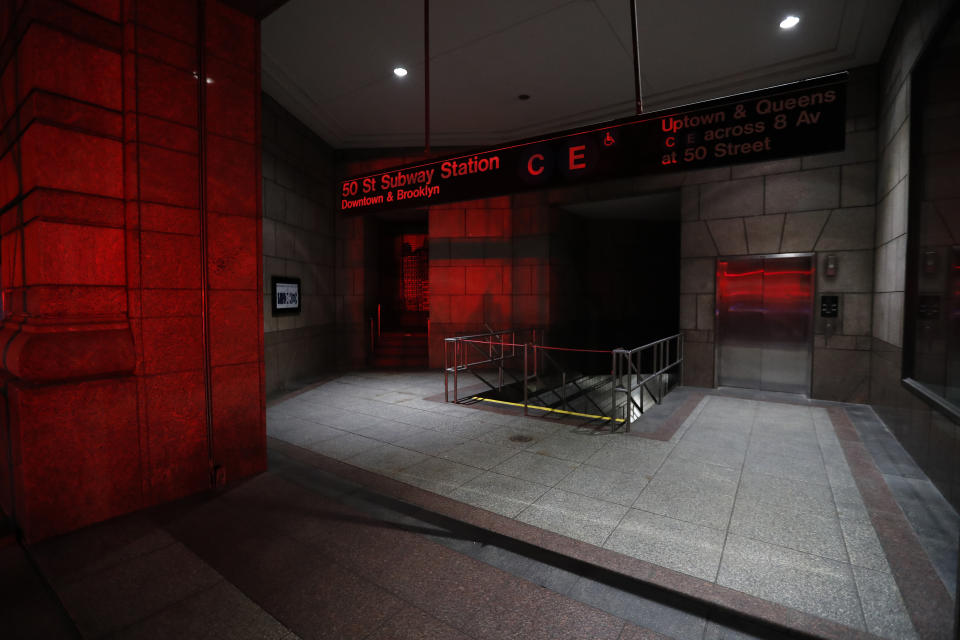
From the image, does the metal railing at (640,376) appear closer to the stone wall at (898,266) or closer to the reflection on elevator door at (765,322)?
the reflection on elevator door at (765,322)

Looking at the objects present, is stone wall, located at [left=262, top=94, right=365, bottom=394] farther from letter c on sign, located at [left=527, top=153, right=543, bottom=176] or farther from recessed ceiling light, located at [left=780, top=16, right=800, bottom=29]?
recessed ceiling light, located at [left=780, top=16, right=800, bottom=29]

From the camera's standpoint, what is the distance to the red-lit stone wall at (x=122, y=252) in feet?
11.2

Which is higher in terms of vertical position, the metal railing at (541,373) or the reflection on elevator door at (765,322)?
the reflection on elevator door at (765,322)

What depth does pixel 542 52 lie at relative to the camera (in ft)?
23.4

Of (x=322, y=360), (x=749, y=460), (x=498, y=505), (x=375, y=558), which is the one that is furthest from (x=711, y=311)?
(x=322, y=360)

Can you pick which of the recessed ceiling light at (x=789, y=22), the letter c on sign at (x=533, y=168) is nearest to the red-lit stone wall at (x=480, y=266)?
the recessed ceiling light at (x=789, y=22)

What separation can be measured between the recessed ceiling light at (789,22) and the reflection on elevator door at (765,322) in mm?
3882

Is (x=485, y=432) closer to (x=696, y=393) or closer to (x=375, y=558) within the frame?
(x=375, y=558)

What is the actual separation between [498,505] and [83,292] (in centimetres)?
392

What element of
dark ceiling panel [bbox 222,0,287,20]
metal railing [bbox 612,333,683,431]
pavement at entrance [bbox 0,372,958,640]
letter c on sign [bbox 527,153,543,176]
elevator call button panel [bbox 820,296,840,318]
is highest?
dark ceiling panel [bbox 222,0,287,20]

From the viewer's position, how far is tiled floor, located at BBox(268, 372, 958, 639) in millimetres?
3049

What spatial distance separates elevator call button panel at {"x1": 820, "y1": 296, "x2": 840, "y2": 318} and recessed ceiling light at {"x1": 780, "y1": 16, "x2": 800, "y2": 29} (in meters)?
4.53

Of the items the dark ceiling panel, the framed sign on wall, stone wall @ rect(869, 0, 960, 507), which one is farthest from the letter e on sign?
the framed sign on wall

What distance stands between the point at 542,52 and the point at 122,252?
6441mm
